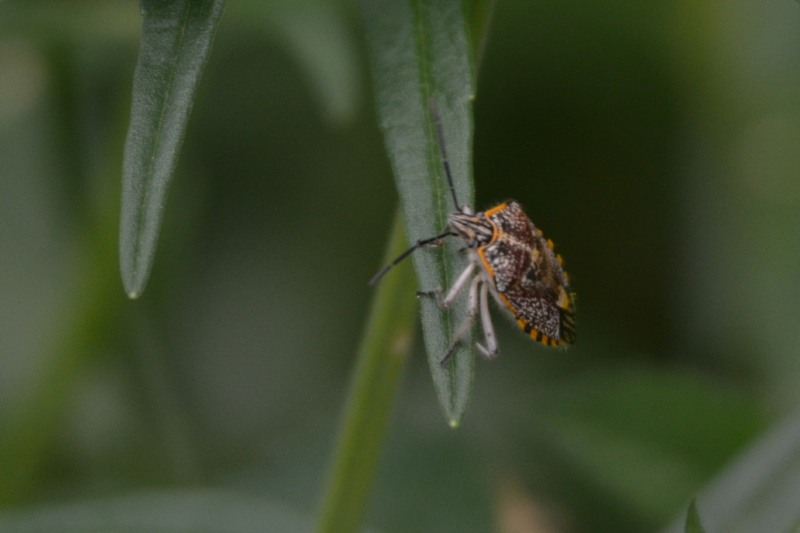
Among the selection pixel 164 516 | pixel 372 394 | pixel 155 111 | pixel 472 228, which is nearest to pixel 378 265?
pixel 164 516

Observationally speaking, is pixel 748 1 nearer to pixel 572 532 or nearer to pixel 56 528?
pixel 572 532

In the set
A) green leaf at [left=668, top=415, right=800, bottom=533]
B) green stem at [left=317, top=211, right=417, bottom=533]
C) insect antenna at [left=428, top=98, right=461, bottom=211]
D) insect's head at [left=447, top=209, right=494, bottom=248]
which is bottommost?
green leaf at [left=668, top=415, right=800, bottom=533]

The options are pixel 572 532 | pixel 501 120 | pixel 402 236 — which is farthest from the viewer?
pixel 501 120

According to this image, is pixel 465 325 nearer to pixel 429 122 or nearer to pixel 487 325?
pixel 429 122

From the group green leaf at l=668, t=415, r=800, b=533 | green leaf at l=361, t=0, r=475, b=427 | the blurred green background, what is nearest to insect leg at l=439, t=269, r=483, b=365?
green leaf at l=361, t=0, r=475, b=427

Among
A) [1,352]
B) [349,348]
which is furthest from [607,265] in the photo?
[1,352]

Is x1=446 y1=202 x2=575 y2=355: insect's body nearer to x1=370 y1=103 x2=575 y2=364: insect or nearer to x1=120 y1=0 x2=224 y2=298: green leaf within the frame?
x1=370 y1=103 x2=575 y2=364: insect
